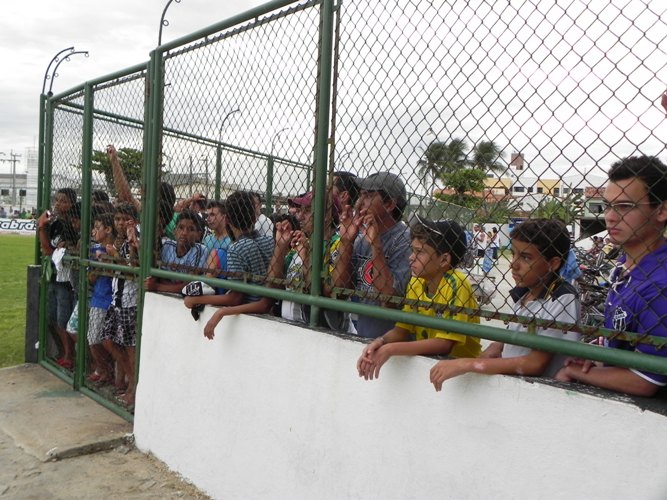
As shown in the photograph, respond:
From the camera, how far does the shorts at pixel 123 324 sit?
485 centimetres

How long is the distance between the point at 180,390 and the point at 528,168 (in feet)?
8.59

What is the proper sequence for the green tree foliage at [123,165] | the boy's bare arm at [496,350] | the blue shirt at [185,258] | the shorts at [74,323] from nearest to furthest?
1. the boy's bare arm at [496,350]
2. the blue shirt at [185,258]
3. the green tree foliage at [123,165]
4. the shorts at [74,323]

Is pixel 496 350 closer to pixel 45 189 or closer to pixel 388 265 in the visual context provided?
pixel 388 265

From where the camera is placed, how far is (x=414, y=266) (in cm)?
255

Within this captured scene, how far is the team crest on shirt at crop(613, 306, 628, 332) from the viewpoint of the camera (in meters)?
1.97

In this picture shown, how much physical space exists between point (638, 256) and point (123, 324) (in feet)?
12.9

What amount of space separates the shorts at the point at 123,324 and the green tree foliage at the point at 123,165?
1105 mm

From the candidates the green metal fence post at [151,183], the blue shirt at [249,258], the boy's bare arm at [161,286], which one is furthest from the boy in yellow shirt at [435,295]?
the green metal fence post at [151,183]

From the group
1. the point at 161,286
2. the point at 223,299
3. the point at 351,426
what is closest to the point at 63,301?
the point at 161,286

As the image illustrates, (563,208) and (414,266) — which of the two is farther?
(414,266)

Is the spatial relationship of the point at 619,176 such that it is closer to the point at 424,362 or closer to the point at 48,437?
the point at 424,362

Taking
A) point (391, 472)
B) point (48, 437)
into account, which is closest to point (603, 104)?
point (391, 472)

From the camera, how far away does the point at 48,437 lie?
13.8 feet

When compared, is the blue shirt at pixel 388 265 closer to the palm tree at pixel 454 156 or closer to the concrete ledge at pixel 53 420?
the palm tree at pixel 454 156
